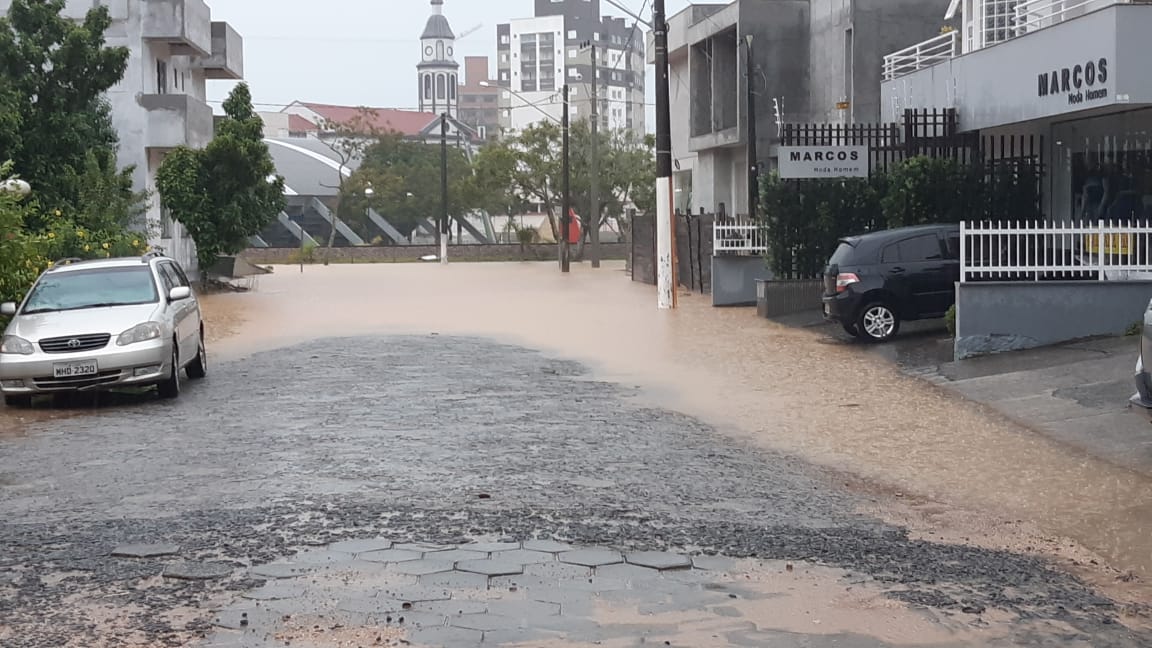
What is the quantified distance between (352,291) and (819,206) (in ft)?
60.6

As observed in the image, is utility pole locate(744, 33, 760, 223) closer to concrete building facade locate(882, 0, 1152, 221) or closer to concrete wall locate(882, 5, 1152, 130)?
concrete wall locate(882, 5, 1152, 130)

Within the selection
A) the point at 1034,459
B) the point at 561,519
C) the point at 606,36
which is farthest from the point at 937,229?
the point at 606,36

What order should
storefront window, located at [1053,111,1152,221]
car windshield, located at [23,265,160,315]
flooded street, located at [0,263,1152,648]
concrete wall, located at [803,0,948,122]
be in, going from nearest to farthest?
flooded street, located at [0,263,1152,648] < car windshield, located at [23,265,160,315] < storefront window, located at [1053,111,1152,221] < concrete wall, located at [803,0,948,122]

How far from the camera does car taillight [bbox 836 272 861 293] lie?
841 inches

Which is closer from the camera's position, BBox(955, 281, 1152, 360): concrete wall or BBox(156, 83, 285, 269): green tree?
BBox(955, 281, 1152, 360): concrete wall

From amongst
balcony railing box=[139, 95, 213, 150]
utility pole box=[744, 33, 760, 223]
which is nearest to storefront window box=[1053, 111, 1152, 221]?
utility pole box=[744, 33, 760, 223]

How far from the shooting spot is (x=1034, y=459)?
1173cm

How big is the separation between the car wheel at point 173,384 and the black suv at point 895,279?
31.6ft

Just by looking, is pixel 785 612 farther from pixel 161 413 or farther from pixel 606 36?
pixel 606 36

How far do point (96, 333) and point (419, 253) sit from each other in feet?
216

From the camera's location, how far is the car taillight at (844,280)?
70.1 feet

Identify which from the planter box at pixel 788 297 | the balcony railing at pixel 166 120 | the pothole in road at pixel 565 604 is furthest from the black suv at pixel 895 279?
the balcony railing at pixel 166 120

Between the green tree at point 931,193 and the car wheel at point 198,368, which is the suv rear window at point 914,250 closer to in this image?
the green tree at point 931,193

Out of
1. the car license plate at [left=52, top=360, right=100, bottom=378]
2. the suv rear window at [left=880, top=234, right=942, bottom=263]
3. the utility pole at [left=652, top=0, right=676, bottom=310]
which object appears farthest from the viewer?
the utility pole at [left=652, top=0, right=676, bottom=310]
